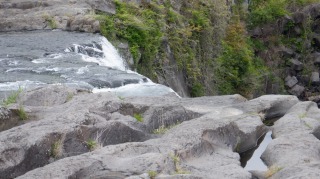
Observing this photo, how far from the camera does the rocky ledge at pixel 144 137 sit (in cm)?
630

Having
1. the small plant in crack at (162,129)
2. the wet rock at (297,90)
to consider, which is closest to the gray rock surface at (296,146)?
the small plant in crack at (162,129)

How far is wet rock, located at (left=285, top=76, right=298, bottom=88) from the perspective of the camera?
32.4m

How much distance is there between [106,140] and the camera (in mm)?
7617

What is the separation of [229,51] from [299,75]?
840 cm

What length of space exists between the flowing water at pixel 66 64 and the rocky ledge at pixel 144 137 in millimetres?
2544

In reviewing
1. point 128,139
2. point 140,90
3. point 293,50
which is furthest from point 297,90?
point 128,139

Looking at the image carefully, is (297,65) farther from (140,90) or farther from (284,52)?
(140,90)

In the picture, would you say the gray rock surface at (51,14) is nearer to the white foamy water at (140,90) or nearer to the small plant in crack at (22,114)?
the white foamy water at (140,90)

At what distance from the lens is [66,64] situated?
15.0 meters

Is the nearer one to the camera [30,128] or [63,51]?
[30,128]

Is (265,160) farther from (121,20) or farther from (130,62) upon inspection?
(121,20)

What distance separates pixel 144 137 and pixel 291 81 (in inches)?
1016

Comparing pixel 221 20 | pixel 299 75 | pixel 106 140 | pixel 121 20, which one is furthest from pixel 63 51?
pixel 299 75

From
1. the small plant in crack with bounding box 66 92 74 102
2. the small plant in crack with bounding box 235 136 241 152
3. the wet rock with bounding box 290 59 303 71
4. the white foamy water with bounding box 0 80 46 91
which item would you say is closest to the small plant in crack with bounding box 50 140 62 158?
the small plant in crack with bounding box 66 92 74 102
